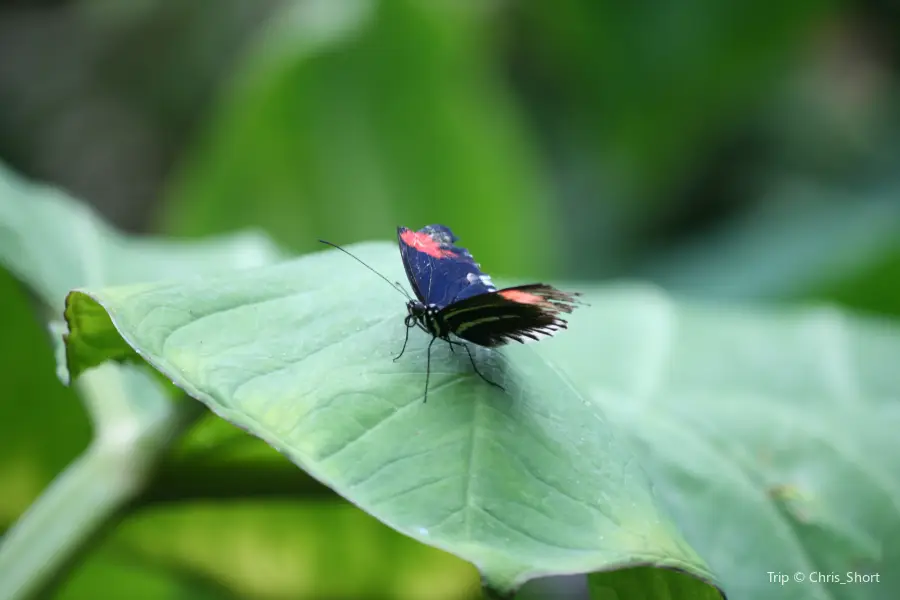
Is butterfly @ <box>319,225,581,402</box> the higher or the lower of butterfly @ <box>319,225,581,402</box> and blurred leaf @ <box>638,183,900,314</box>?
the higher

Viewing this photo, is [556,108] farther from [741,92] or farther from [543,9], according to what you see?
[741,92]

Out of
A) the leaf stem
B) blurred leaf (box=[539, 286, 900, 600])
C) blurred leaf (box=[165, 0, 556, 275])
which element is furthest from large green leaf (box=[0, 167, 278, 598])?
blurred leaf (box=[165, 0, 556, 275])

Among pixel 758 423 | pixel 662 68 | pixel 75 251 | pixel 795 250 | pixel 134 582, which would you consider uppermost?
pixel 662 68

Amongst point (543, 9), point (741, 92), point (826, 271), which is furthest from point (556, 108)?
point (826, 271)

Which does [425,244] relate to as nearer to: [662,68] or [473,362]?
[473,362]

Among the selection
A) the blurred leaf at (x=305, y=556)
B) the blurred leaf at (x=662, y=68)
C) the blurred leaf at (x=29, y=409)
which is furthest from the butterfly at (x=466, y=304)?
the blurred leaf at (x=662, y=68)

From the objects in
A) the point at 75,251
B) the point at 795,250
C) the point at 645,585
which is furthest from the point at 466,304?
the point at 795,250

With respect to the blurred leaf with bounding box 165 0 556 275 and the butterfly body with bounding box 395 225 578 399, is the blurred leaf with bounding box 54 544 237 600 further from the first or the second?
the blurred leaf with bounding box 165 0 556 275
